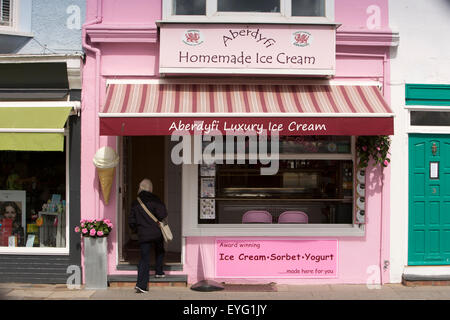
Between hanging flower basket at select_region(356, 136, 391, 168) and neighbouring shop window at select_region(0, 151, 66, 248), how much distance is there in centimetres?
470

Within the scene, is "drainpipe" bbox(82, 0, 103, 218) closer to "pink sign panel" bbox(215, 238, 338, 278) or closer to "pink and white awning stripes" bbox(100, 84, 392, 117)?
"pink and white awning stripes" bbox(100, 84, 392, 117)

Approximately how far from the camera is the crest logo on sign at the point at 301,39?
7578 millimetres

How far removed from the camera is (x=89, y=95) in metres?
7.69

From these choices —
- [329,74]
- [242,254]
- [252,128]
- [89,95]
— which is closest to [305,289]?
[242,254]

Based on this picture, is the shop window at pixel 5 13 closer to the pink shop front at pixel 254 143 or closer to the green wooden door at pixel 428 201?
the pink shop front at pixel 254 143

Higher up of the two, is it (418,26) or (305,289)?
(418,26)

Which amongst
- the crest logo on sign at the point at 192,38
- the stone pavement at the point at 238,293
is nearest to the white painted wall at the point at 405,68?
the stone pavement at the point at 238,293

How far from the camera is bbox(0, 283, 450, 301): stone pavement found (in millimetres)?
7098

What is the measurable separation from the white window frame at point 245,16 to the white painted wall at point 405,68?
1.10m

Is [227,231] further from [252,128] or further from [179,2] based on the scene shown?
[179,2]

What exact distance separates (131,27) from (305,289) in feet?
15.9

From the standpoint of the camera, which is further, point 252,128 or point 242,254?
point 242,254

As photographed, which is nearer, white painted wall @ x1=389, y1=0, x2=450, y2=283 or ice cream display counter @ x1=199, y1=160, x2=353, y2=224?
white painted wall @ x1=389, y1=0, x2=450, y2=283

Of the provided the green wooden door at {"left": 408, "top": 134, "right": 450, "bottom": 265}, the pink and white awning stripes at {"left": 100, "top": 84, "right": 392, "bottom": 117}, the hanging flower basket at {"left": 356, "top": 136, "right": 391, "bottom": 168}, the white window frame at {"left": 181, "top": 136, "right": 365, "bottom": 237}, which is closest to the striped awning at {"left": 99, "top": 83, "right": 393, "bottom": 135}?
the pink and white awning stripes at {"left": 100, "top": 84, "right": 392, "bottom": 117}
